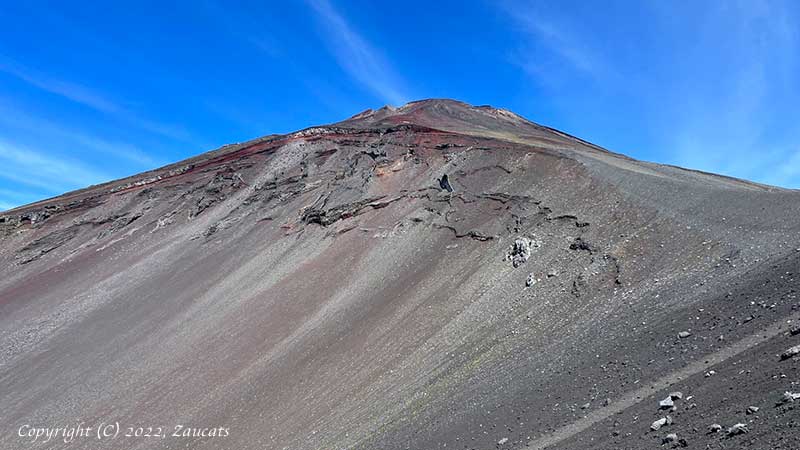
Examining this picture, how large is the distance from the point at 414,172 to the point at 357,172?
408 centimetres

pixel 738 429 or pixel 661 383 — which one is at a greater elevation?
A: pixel 661 383

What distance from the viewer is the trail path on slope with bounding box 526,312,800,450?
7.69 meters

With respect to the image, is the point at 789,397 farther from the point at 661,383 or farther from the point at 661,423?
the point at 661,383

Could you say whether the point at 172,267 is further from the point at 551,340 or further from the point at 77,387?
the point at 551,340

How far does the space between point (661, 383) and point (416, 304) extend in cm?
904

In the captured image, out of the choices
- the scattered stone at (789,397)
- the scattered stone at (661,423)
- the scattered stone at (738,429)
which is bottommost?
the scattered stone at (661,423)

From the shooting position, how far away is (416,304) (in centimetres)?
1614

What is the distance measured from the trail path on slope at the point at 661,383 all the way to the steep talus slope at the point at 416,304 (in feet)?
0.15

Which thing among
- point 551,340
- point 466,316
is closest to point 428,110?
point 466,316

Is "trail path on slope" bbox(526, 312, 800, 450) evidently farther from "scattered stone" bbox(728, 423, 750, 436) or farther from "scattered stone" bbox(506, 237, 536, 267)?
"scattered stone" bbox(506, 237, 536, 267)

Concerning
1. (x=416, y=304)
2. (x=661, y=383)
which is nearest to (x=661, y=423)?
(x=661, y=383)

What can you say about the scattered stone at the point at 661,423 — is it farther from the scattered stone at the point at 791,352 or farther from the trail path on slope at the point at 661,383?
the scattered stone at the point at 791,352

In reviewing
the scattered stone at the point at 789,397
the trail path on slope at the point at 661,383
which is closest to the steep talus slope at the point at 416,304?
the trail path on slope at the point at 661,383

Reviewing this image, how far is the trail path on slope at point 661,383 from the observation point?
769cm
